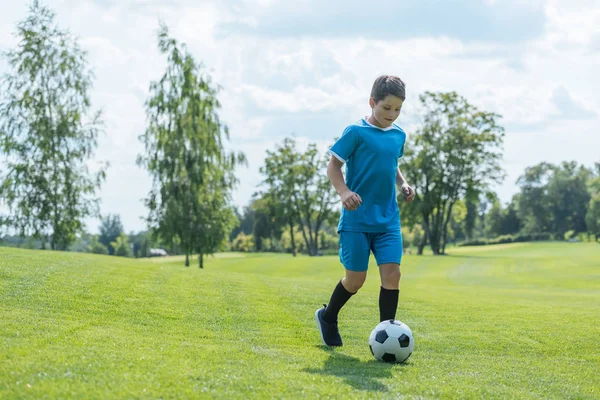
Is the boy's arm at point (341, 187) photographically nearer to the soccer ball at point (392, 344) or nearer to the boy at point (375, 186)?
the boy at point (375, 186)

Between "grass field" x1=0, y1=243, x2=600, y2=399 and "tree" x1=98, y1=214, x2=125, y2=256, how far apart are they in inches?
5085

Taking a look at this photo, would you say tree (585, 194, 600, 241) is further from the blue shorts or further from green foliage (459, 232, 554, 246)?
the blue shorts

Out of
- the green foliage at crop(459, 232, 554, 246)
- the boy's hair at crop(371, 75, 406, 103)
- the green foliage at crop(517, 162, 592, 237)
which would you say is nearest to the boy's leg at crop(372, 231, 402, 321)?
the boy's hair at crop(371, 75, 406, 103)

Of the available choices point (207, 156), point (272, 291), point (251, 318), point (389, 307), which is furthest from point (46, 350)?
point (207, 156)

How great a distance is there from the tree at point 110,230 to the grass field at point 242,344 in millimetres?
129167

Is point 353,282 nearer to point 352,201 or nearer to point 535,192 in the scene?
point 352,201

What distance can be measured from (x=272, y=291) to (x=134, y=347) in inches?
259

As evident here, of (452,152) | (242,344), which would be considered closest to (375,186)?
(242,344)

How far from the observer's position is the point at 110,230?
5561 inches

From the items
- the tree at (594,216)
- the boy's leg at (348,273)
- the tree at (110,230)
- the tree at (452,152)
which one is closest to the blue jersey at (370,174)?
the boy's leg at (348,273)

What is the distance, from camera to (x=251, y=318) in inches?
335

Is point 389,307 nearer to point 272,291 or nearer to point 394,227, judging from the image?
point 394,227

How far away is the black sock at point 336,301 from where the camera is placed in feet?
21.6

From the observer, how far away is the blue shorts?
20.3 ft
